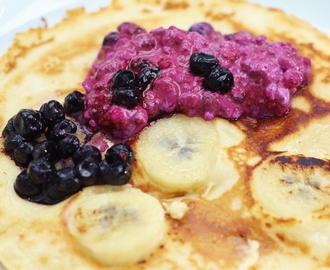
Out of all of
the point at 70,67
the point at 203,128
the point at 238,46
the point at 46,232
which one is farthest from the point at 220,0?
the point at 46,232

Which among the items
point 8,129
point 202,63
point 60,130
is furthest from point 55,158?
point 202,63

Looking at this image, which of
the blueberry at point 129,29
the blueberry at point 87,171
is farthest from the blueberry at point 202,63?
the blueberry at point 87,171

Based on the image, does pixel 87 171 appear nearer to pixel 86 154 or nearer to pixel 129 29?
pixel 86 154

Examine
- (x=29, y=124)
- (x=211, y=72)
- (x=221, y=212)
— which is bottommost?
(x=221, y=212)

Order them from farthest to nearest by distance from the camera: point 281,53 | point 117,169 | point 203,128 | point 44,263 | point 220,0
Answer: point 220,0 < point 281,53 < point 203,128 < point 117,169 < point 44,263

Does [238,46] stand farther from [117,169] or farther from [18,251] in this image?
[18,251]

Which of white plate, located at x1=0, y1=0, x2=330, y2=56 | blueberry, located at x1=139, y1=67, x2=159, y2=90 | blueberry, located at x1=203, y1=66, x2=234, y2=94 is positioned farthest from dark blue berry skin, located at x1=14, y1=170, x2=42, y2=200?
white plate, located at x1=0, y1=0, x2=330, y2=56
